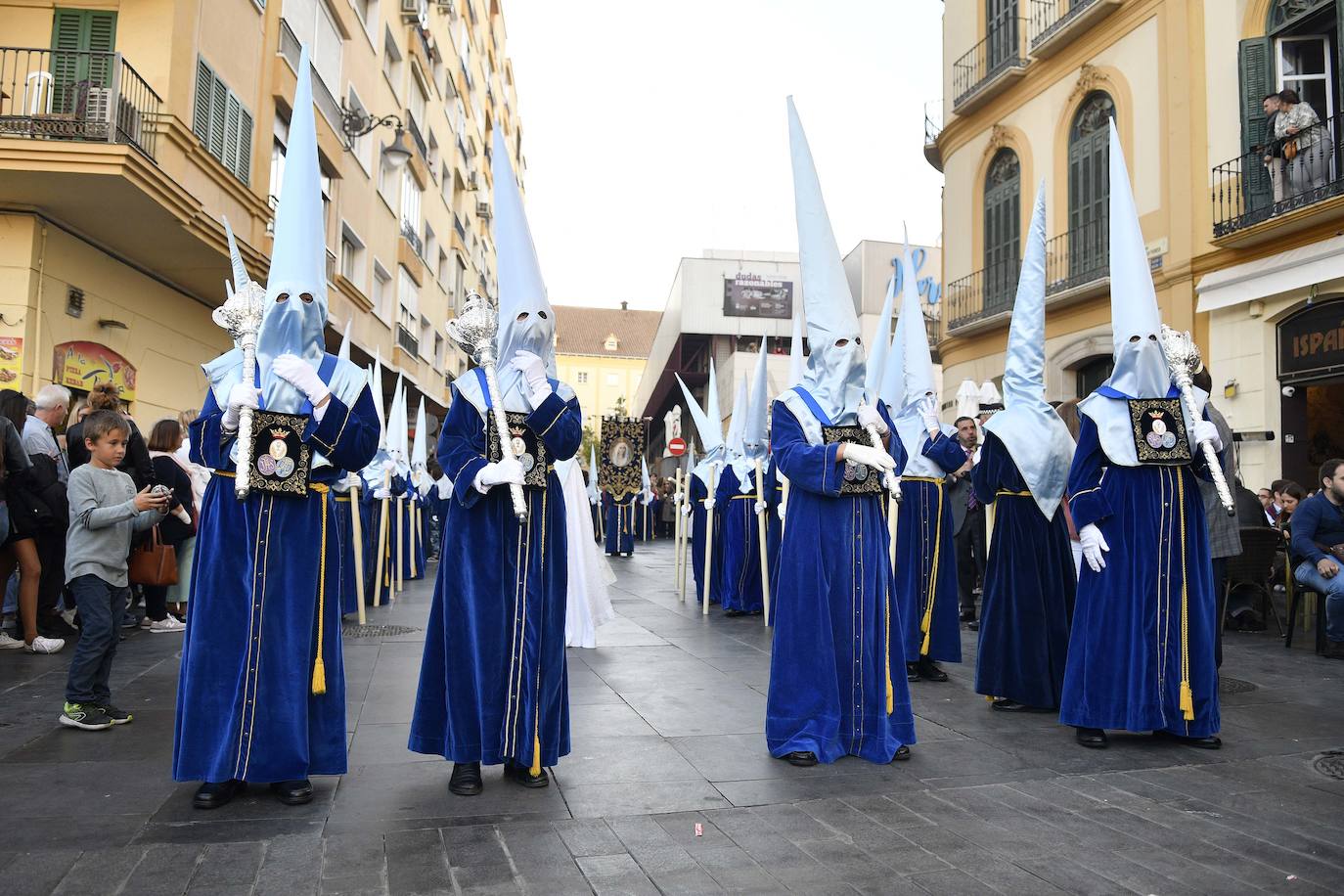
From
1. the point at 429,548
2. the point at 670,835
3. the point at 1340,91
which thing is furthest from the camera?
the point at 429,548

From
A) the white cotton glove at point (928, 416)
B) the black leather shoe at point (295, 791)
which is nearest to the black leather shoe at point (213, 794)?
the black leather shoe at point (295, 791)

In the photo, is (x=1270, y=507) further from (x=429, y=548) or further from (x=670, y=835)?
(x=429, y=548)

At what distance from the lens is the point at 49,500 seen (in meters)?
7.77

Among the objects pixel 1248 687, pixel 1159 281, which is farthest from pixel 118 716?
pixel 1159 281

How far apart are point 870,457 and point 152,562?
6.15m

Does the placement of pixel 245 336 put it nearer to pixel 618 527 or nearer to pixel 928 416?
pixel 928 416

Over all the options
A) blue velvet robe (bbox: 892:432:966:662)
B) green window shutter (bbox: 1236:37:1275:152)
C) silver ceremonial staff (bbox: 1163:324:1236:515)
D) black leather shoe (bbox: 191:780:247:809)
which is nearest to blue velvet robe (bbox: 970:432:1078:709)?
blue velvet robe (bbox: 892:432:966:662)

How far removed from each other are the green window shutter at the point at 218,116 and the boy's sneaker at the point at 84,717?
10.4 metres

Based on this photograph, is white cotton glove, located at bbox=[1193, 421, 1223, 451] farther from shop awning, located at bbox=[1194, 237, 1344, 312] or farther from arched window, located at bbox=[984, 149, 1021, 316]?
arched window, located at bbox=[984, 149, 1021, 316]

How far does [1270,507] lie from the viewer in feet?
39.2

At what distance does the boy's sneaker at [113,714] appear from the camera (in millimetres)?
5410

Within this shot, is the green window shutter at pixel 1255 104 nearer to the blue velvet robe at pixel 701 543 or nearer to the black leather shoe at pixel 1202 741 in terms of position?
the blue velvet robe at pixel 701 543

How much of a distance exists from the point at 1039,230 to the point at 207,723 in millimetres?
5391

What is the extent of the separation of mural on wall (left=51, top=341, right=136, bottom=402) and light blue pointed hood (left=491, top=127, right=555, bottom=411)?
890cm
